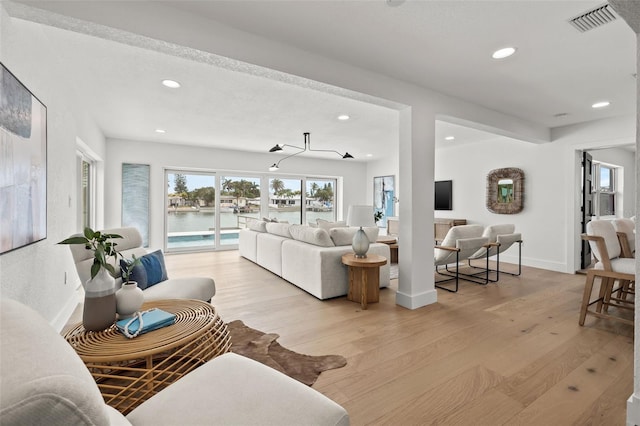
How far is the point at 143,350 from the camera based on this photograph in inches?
58.2

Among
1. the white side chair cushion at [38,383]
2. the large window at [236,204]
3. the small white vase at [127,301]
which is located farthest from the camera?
the large window at [236,204]

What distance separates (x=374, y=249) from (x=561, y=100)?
10.0 ft

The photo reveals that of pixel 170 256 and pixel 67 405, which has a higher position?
pixel 67 405

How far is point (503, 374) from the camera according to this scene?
203 cm

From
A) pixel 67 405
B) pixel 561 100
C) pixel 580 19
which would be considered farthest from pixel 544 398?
pixel 561 100

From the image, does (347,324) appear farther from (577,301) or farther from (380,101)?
(577,301)

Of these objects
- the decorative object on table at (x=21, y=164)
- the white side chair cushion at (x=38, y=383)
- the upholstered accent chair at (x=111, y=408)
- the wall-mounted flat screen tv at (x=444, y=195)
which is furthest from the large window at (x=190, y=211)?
the white side chair cushion at (x=38, y=383)

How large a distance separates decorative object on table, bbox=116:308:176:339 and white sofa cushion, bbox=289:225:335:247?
2160 millimetres

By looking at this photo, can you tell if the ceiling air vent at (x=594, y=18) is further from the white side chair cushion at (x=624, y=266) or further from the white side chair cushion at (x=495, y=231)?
the white side chair cushion at (x=495, y=231)

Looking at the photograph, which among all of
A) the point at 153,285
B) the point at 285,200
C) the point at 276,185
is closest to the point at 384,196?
the point at 285,200

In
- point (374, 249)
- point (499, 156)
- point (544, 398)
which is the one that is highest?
point (499, 156)

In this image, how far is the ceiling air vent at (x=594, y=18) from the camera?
2037 mm

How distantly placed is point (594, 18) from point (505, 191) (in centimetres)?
424

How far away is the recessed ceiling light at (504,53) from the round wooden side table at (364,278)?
2233mm
